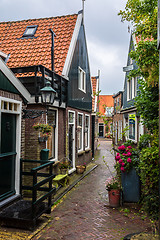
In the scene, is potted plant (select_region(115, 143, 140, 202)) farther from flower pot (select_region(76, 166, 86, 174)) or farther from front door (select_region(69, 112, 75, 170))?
front door (select_region(69, 112, 75, 170))

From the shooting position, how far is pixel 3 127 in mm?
5727

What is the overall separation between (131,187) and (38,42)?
23.9ft

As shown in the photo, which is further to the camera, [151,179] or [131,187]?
[131,187]

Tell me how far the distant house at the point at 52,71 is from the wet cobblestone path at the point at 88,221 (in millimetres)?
1905

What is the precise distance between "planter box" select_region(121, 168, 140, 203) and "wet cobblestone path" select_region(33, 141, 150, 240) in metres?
0.55

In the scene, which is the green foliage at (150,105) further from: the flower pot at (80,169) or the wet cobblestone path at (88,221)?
the flower pot at (80,169)

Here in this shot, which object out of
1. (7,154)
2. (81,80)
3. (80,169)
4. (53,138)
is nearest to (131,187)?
(53,138)

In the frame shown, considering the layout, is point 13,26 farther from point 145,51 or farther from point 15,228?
point 15,228

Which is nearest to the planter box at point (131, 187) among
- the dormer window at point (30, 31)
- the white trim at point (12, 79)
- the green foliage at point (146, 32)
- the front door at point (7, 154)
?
the green foliage at point (146, 32)

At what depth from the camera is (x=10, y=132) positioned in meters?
6.11

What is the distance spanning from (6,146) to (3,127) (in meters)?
0.54

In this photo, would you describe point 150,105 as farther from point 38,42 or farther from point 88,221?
point 38,42

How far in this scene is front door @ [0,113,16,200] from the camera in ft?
18.6

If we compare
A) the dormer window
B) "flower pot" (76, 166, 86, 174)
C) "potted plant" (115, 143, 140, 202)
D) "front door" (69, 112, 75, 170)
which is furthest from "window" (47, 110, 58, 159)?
the dormer window
